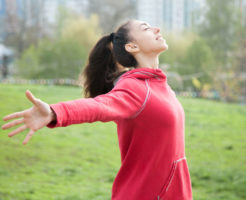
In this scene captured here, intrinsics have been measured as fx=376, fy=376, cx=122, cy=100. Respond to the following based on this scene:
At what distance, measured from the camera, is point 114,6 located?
3941cm

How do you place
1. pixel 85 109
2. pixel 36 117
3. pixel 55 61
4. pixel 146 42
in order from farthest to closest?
pixel 55 61 < pixel 146 42 < pixel 85 109 < pixel 36 117

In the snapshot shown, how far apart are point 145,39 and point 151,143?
607mm

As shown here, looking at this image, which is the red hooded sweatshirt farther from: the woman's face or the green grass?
the green grass

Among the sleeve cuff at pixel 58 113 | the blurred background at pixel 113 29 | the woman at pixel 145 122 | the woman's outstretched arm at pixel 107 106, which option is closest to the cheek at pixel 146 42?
the woman at pixel 145 122

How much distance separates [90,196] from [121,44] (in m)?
2.55

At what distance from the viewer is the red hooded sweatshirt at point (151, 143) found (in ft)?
6.14

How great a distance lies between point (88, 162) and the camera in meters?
5.89

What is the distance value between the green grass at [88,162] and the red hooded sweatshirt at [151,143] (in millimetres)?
2371

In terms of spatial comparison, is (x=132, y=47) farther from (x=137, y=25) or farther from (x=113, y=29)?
(x=113, y=29)

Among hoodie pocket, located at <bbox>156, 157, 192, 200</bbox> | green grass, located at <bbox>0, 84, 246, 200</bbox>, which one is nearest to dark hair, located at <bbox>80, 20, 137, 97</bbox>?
hoodie pocket, located at <bbox>156, 157, 192, 200</bbox>

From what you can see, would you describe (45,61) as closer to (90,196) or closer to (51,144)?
(51,144)

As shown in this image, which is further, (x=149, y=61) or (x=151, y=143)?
(x=149, y=61)

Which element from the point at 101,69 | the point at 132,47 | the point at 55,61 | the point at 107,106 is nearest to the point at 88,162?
the point at 101,69

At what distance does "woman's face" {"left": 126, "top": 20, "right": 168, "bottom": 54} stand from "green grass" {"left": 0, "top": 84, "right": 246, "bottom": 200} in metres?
2.54
